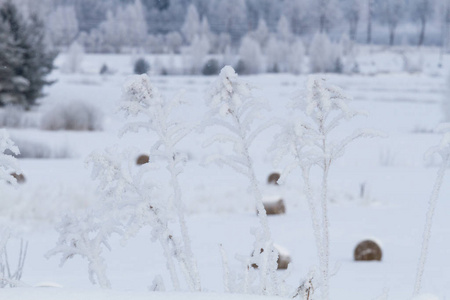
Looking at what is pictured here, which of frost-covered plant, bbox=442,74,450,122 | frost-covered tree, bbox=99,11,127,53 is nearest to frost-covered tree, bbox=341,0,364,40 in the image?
frost-covered tree, bbox=99,11,127,53

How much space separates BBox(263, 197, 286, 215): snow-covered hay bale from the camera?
6.10m

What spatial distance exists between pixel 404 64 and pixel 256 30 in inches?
376

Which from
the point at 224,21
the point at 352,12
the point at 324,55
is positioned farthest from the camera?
the point at 224,21

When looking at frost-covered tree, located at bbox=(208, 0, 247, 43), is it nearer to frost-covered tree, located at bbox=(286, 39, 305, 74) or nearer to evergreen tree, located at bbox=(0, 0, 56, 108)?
frost-covered tree, located at bbox=(286, 39, 305, 74)

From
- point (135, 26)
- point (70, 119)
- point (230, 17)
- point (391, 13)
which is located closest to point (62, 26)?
point (135, 26)

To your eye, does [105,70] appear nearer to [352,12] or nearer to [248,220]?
[352,12]

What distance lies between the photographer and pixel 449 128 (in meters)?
1.55

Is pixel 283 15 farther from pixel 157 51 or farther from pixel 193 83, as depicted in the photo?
pixel 193 83

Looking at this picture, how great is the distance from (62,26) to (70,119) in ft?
84.1

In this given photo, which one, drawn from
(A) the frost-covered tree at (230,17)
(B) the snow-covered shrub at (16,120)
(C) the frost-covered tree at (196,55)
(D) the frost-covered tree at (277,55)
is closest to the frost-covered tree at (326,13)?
(D) the frost-covered tree at (277,55)

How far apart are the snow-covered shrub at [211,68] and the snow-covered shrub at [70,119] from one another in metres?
16.5

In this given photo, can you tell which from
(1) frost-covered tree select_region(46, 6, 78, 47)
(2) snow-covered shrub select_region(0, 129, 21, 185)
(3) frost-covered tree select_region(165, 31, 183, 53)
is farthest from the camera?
(1) frost-covered tree select_region(46, 6, 78, 47)

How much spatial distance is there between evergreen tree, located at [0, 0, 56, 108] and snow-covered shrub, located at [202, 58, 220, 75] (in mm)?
11617

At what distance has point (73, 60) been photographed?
35656 millimetres
